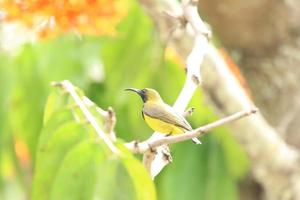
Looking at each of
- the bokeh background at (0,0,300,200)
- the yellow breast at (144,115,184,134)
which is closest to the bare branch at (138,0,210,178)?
the yellow breast at (144,115,184,134)

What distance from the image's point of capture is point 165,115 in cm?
83

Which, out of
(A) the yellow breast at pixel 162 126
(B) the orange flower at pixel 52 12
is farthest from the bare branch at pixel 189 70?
(B) the orange flower at pixel 52 12

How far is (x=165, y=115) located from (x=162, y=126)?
0.02m

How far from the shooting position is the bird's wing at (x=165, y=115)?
0.83 metres

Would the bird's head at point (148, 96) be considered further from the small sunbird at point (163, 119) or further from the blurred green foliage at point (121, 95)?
the blurred green foliage at point (121, 95)

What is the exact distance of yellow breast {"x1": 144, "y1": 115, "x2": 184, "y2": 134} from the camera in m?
0.82

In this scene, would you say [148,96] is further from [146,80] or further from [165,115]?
[146,80]

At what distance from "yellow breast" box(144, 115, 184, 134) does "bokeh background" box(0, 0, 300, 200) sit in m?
1.07

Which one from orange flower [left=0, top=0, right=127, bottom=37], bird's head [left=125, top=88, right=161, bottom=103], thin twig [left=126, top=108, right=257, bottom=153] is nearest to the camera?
thin twig [left=126, top=108, right=257, bottom=153]

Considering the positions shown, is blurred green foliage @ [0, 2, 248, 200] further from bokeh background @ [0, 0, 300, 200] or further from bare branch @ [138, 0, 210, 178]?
bare branch @ [138, 0, 210, 178]

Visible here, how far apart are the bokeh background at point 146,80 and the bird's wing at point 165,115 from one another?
1.05 metres

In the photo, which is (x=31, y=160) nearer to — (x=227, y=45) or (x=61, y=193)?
(x=227, y=45)

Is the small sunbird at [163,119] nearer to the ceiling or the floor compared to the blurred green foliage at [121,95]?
nearer to the floor

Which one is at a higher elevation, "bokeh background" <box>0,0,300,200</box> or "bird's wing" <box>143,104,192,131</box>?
"bokeh background" <box>0,0,300,200</box>
